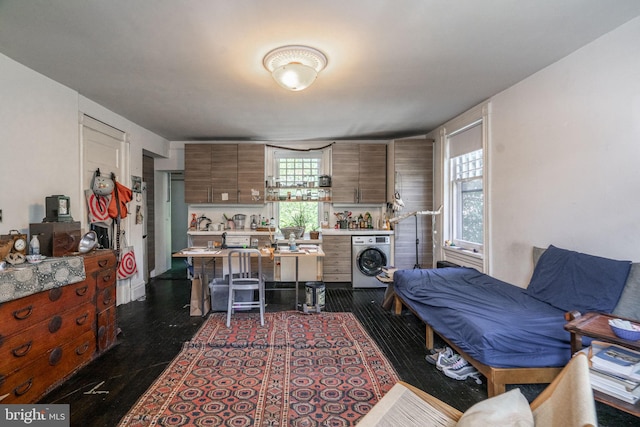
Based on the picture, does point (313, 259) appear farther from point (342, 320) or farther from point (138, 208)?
point (138, 208)

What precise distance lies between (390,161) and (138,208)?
4.30 m

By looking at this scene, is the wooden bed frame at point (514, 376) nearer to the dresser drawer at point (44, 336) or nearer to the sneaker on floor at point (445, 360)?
the sneaker on floor at point (445, 360)

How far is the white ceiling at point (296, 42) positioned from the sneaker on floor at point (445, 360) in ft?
8.52

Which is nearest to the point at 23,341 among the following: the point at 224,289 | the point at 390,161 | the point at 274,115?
the point at 224,289

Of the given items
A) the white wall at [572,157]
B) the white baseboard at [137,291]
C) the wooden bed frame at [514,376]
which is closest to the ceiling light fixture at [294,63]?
the white wall at [572,157]

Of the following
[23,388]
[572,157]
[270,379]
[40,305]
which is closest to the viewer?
[23,388]

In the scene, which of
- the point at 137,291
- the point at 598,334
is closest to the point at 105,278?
the point at 137,291

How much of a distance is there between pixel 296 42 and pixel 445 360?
114 inches

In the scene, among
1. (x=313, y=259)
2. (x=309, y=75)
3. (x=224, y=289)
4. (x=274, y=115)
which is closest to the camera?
(x=309, y=75)

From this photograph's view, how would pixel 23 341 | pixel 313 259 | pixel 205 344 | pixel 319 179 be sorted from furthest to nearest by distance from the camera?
pixel 319 179
pixel 313 259
pixel 205 344
pixel 23 341

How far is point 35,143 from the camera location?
264cm

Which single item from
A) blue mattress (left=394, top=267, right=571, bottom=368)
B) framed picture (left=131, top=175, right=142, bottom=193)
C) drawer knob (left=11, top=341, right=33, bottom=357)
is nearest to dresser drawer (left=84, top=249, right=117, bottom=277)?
drawer knob (left=11, top=341, right=33, bottom=357)

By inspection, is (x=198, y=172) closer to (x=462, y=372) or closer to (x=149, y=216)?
(x=149, y=216)

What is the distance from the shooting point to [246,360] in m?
2.53
